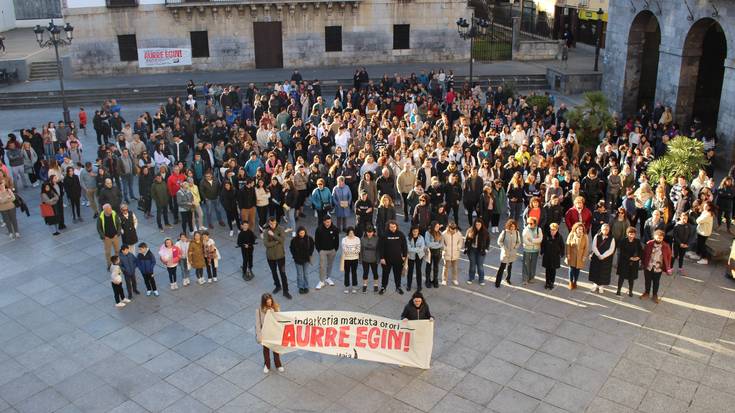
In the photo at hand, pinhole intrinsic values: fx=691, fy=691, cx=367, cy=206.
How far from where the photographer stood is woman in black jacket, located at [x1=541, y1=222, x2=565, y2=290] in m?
13.8

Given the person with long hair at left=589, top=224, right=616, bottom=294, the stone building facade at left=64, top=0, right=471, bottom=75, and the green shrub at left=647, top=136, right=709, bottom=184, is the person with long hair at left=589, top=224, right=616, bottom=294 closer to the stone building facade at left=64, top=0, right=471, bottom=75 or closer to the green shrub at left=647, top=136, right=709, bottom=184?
the green shrub at left=647, top=136, right=709, bottom=184

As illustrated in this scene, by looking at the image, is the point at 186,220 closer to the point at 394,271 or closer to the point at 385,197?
the point at 385,197

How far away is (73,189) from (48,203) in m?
0.91

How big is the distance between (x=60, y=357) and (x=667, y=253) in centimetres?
1135

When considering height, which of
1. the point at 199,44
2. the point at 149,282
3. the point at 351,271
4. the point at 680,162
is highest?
the point at 199,44

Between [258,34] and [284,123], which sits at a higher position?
[258,34]

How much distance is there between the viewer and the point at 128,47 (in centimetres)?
3728

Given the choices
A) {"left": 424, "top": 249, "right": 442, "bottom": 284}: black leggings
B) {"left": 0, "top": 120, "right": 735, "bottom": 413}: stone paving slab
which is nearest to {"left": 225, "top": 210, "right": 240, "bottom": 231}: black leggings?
{"left": 0, "top": 120, "right": 735, "bottom": 413}: stone paving slab

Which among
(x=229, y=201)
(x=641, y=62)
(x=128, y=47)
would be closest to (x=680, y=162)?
(x=229, y=201)

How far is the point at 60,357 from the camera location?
12.2 meters

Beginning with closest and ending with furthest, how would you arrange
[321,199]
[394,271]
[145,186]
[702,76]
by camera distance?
[394,271]
[321,199]
[145,186]
[702,76]

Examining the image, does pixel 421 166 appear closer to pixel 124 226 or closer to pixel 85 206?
pixel 124 226

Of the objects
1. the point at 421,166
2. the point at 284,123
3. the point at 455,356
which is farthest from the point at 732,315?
the point at 284,123

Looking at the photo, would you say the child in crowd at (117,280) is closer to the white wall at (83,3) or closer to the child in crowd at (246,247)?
the child in crowd at (246,247)
